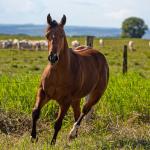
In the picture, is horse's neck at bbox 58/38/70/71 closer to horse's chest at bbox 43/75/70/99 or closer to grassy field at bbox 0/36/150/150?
horse's chest at bbox 43/75/70/99

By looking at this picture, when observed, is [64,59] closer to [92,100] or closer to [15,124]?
[92,100]

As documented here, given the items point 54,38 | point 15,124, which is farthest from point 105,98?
point 54,38

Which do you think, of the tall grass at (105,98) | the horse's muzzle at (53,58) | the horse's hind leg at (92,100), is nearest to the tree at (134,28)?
the tall grass at (105,98)

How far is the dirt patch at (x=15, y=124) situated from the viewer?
28.6ft

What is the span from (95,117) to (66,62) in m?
2.41

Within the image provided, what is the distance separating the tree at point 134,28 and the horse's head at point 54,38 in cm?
10925

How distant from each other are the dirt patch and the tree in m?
107

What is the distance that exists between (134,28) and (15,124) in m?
112

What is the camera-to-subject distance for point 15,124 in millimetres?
8914

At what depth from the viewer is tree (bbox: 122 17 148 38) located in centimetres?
11762

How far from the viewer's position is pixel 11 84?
1065 centimetres

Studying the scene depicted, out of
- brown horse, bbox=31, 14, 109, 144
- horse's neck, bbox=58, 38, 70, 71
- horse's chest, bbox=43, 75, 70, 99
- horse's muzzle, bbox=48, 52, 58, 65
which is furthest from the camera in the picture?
horse's neck, bbox=58, 38, 70, 71

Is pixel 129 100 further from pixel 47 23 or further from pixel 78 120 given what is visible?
pixel 47 23

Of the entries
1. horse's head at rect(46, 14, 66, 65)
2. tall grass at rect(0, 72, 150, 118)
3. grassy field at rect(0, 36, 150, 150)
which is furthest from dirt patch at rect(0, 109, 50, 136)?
horse's head at rect(46, 14, 66, 65)
